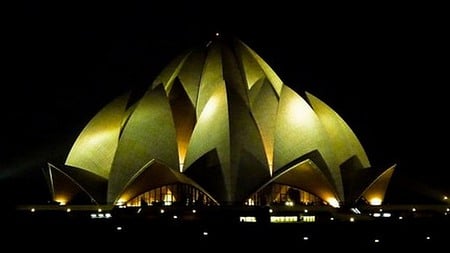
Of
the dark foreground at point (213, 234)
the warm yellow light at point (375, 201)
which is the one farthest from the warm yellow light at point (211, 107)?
the warm yellow light at point (375, 201)

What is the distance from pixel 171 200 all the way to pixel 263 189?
15.7ft

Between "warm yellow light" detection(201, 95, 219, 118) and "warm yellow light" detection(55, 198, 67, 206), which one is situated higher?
"warm yellow light" detection(201, 95, 219, 118)

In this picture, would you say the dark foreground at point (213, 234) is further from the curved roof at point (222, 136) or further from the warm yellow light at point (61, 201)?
the warm yellow light at point (61, 201)

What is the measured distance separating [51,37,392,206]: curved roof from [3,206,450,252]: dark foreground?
118 inches

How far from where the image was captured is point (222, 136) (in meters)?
29.8

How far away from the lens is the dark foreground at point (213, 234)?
22047mm

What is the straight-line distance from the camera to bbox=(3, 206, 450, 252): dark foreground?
2205cm

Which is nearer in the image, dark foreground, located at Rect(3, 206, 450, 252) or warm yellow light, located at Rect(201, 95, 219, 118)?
dark foreground, located at Rect(3, 206, 450, 252)

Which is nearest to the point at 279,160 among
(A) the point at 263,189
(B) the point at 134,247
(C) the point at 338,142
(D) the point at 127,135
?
(A) the point at 263,189

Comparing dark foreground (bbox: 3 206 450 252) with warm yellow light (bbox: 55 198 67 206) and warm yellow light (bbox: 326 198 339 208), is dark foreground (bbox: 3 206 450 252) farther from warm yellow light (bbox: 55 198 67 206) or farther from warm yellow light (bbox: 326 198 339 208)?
warm yellow light (bbox: 55 198 67 206)

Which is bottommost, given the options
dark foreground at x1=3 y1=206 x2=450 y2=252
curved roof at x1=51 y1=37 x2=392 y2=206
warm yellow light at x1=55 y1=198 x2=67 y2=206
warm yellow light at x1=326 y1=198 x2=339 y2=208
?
dark foreground at x1=3 y1=206 x2=450 y2=252

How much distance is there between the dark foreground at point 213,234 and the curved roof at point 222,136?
9.86 feet

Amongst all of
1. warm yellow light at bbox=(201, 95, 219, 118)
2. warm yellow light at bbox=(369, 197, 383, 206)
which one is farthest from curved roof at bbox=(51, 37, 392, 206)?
warm yellow light at bbox=(369, 197, 383, 206)

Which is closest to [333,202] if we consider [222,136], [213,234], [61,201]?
[222,136]
